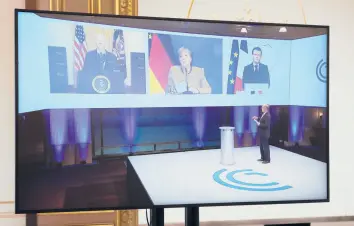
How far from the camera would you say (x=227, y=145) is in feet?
5.10

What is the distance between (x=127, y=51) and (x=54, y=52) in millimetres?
311

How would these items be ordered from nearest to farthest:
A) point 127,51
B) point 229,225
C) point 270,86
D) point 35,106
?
point 35,106 → point 127,51 → point 270,86 → point 229,225

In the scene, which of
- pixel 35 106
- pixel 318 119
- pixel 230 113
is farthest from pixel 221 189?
pixel 35 106

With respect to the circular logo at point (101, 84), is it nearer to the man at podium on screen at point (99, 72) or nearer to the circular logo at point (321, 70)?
the man at podium on screen at point (99, 72)

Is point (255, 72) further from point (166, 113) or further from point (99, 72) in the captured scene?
point (99, 72)

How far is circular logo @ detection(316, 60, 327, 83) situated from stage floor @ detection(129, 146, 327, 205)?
412 mm

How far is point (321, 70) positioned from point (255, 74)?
0.36m

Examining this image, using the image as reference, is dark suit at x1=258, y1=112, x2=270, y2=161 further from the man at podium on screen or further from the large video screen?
the man at podium on screen

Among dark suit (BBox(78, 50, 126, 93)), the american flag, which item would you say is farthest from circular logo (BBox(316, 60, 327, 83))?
the american flag

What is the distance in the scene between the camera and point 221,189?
151 centimetres

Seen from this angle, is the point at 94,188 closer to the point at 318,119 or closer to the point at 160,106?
the point at 160,106

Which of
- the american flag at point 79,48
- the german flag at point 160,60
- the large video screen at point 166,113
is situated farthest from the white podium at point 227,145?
the american flag at point 79,48

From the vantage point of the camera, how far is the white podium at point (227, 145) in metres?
1.54
